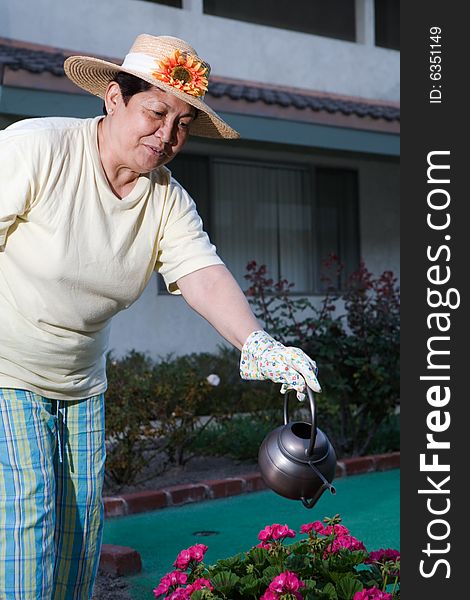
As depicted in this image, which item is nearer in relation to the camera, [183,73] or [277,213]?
[183,73]

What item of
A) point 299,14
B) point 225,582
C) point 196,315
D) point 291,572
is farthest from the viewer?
point 299,14

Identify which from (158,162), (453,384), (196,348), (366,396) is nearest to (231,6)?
(196,348)

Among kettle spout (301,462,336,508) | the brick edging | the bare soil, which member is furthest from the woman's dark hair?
the bare soil

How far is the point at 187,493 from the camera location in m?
6.52

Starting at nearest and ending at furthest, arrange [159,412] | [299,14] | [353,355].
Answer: [159,412] → [353,355] → [299,14]

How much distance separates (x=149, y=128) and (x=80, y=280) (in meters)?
0.49

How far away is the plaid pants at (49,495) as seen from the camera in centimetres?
285

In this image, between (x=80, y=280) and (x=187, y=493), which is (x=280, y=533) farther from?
(x=187, y=493)

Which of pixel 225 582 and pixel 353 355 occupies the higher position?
pixel 353 355

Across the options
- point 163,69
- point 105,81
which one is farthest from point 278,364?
point 105,81

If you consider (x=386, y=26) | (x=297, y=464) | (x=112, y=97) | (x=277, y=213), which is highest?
(x=386, y=26)

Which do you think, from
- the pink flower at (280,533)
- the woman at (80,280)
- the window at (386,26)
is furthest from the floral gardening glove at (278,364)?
the window at (386,26)

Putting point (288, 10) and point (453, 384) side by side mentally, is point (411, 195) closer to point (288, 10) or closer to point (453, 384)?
point (453, 384)

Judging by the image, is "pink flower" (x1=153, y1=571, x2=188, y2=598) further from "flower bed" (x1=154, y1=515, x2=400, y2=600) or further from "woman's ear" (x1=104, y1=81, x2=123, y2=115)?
"woman's ear" (x1=104, y1=81, x2=123, y2=115)
